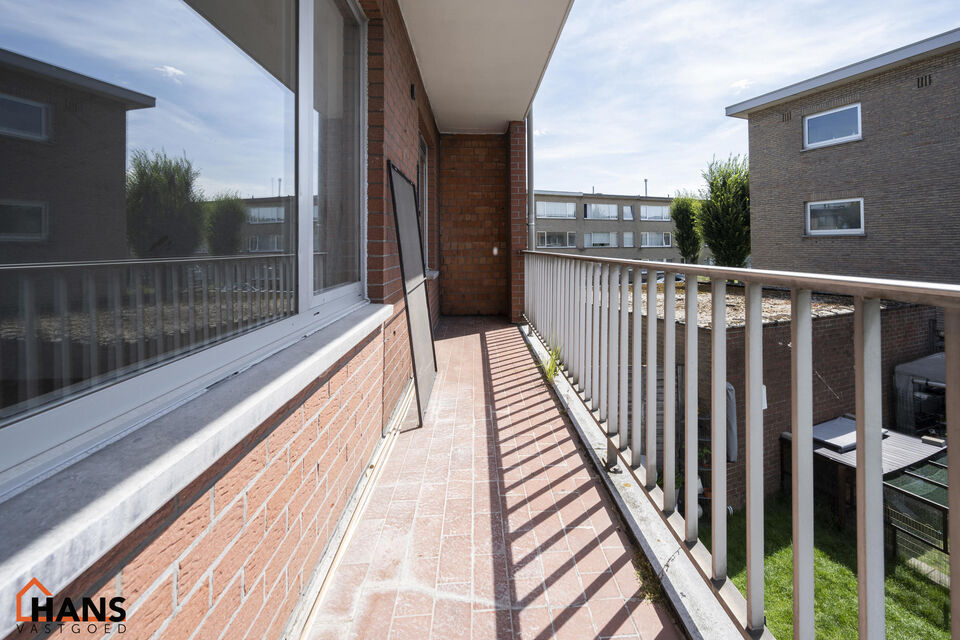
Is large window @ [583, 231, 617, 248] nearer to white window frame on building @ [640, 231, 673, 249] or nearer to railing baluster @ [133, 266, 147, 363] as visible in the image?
white window frame on building @ [640, 231, 673, 249]

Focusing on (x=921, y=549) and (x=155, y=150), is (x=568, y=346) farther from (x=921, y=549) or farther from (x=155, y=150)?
(x=921, y=549)

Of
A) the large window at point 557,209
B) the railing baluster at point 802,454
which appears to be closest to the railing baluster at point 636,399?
the railing baluster at point 802,454

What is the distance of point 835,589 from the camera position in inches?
292

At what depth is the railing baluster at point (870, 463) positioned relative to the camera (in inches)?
31.8

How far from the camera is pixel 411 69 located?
445 cm

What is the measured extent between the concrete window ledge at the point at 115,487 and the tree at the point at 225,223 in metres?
0.34

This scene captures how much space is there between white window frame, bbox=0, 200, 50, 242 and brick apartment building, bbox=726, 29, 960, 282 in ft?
58.1

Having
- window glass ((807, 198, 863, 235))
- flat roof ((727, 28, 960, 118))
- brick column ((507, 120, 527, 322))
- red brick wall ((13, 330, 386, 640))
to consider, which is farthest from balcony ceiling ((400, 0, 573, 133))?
window glass ((807, 198, 863, 235))

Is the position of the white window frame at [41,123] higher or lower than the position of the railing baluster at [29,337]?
higher

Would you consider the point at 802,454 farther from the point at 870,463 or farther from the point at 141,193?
the point at 141,193

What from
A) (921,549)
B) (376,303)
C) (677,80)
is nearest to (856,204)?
(921,549)

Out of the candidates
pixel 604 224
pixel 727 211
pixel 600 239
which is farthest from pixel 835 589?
pixel 604 224

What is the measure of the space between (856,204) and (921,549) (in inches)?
453

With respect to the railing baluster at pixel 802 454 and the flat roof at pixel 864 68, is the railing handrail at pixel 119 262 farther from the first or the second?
the flat roof at pixel 864 68
